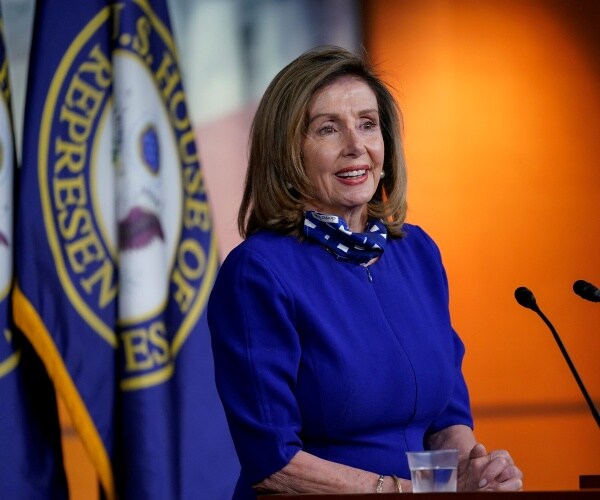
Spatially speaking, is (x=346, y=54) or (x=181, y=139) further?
(x=181, y=139)

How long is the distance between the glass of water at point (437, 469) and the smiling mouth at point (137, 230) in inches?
76.6

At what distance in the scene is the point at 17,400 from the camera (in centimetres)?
323

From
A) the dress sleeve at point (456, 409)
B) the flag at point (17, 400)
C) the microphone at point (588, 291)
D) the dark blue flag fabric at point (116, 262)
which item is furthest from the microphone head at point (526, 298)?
the flag at point (17, 400)

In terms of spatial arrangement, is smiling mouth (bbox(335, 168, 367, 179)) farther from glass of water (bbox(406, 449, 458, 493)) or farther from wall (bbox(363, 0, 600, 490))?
wall (bbox(363, 0, 600, 490))

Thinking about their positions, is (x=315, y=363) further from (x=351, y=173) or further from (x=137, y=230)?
(x=137, y=230)

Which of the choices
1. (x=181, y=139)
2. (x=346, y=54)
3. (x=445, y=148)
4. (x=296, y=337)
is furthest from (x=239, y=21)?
(x=296, y=337)

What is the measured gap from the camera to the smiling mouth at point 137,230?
329 centimetres

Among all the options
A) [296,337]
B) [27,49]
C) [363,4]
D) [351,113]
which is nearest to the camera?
[296,337]

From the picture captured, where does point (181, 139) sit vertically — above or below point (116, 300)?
above

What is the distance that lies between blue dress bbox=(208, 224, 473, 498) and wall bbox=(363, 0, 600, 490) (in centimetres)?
175

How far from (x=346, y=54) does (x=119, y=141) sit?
1.32 meters

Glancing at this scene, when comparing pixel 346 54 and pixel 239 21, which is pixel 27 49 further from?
pixel 346 54

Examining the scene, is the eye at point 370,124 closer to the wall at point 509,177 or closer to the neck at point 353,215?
the neck at point 353,215

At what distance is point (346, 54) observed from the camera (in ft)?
7.25
